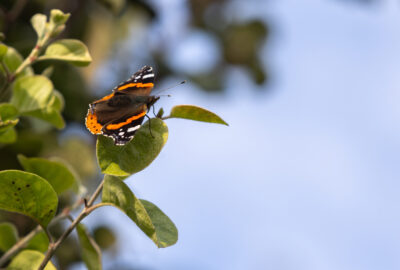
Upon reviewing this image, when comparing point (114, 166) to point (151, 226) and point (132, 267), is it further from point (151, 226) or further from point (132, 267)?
point (132, 267)

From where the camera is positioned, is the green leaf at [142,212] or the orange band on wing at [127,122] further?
the orange band on wing at [127,122]

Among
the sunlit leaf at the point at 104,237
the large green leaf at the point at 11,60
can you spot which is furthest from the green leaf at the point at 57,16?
the sunlit leaf at the point at 104,237

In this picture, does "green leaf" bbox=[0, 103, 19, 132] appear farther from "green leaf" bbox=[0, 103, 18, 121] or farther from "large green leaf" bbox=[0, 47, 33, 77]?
A: "large green leaf" bbox=[0, 47, 33, 77]

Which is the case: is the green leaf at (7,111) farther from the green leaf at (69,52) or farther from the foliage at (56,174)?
the green leaf at (69,52)

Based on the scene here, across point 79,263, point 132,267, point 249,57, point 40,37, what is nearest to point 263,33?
point 249,57

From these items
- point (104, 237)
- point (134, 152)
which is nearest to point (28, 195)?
point (134, 152)

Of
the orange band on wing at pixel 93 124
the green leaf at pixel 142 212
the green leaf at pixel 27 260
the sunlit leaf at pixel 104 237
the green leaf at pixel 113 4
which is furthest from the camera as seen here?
the sunlit leaf at pixel 104 237

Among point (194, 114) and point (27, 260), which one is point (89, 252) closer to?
point (27, 260)

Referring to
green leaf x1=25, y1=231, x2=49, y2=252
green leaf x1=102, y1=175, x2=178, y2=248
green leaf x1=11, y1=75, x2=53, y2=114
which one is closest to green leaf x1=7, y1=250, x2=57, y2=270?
green leaf x1=25, y1=231, x2=49, y2=252

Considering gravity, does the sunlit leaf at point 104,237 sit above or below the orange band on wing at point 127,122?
below

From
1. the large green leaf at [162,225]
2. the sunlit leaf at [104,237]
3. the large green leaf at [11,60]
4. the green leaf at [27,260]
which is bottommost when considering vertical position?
the sunlit leaf at [104,237]
